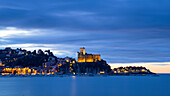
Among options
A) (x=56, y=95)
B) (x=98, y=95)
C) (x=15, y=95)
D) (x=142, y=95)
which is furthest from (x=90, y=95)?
(x=15, y=95)

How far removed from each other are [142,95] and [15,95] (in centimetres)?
2874

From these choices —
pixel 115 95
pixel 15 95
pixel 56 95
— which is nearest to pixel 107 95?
pixel 115 95

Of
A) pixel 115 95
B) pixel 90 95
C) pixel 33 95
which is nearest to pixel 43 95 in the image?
pixel 33 95

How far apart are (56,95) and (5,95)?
11.4 meters

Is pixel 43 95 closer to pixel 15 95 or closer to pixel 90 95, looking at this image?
pixel 15 95

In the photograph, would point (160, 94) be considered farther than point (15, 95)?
Yes

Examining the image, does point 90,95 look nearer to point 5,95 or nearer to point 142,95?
point 142,95

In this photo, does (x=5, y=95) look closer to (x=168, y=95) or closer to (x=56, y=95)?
(x=56, y=95)

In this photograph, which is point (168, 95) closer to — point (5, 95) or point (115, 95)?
point (115, 95)

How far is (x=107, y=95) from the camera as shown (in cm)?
6550

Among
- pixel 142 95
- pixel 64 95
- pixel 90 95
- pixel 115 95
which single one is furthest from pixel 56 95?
pixel 142 95

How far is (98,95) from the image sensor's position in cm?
6581

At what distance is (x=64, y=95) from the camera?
214 feet

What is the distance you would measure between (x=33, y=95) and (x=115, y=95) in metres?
18.5
